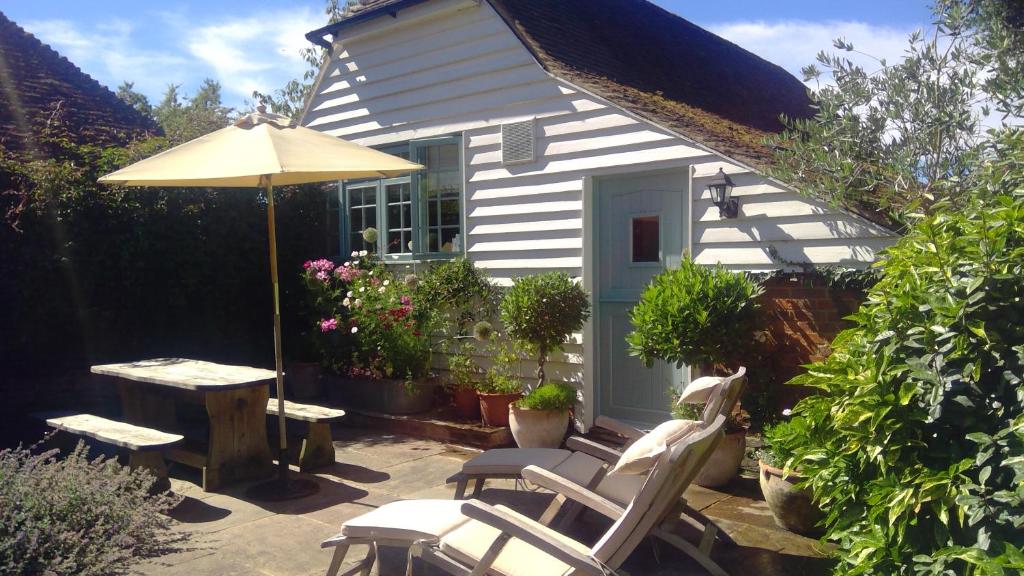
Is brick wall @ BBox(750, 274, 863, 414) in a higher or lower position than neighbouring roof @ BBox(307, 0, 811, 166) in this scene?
lower

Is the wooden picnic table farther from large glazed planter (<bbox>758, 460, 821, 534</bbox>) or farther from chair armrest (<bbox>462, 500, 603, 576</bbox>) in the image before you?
large glazed planter (<bbox>758, 460, 821, 534</bbox>)

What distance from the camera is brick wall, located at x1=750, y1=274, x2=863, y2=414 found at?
18.6ft

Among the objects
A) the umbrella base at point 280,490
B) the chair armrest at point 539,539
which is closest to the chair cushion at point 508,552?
the chair armrest at point 539,539

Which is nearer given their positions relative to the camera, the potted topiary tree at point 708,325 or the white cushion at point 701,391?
the white cushion at point 701,391

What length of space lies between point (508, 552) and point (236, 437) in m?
3.02

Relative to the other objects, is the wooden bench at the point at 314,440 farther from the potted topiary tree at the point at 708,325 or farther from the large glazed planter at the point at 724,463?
the large glazed planter at the point at 724,463

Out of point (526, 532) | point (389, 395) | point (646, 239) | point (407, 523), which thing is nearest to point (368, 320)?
point (389, 395)

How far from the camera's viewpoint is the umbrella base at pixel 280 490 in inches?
211

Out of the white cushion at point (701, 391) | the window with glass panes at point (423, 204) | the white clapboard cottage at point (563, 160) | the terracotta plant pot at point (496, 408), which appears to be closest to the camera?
the white cushion at point (701, 391)

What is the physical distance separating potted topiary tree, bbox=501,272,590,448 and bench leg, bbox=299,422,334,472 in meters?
1.57

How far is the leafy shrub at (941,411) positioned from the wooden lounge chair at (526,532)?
0.70 metres

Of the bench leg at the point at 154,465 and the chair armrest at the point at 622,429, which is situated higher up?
the chair armrest at the point at 622,429

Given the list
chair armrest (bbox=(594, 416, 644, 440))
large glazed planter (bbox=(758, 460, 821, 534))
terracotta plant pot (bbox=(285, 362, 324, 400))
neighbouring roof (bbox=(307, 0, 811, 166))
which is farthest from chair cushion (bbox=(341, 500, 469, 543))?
terracotta plant pot (bbox=(285, 362, 324, 400))

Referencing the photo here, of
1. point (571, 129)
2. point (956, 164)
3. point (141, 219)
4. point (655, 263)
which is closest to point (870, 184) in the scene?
point (956, 164)
